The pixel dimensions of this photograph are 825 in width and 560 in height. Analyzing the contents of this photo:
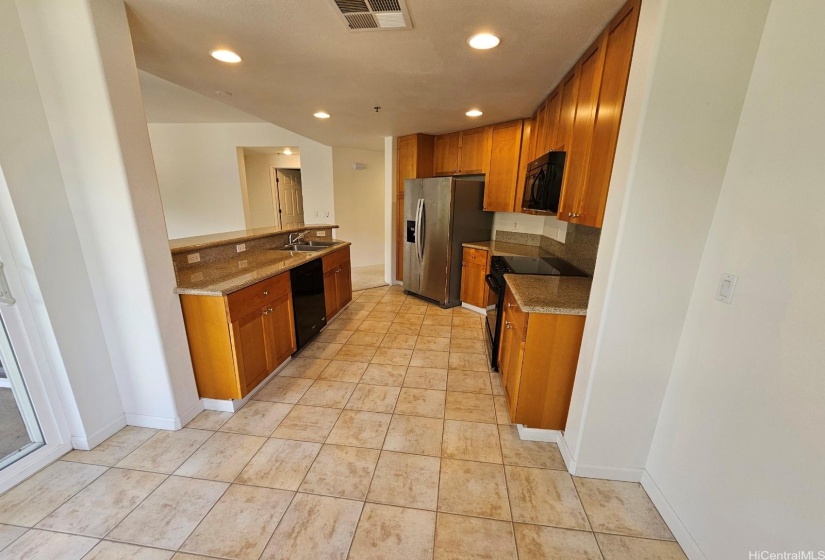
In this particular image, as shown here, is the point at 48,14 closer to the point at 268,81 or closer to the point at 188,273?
the point at 268,81

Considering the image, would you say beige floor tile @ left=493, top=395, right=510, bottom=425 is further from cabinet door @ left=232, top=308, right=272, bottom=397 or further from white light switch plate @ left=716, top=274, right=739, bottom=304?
cabinet door @ left=232, top=308, right=272, bottom=397

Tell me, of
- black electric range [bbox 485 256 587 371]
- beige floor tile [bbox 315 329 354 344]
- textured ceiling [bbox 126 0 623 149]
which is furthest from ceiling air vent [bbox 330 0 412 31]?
beige floor tile [bbox 315 329 354 344]

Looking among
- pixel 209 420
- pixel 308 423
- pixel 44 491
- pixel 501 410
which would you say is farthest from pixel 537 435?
pixel 44 491

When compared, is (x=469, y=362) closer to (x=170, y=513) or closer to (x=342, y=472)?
(x=342, y=472)

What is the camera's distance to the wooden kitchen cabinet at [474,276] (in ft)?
12.2

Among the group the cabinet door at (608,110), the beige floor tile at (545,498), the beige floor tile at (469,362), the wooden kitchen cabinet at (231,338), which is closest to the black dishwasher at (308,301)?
the wooden kitchen cabinet at (231,338)

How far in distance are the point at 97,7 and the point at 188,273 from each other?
1.49 meters

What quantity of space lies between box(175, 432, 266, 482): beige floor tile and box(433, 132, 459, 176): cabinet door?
3847mm

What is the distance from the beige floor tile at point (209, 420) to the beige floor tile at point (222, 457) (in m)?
0.10

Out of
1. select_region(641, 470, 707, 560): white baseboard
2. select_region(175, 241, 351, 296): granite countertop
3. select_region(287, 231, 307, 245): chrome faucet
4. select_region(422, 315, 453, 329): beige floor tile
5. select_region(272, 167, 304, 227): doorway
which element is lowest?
select_region(422, 315, 453, 329): beige floor tile

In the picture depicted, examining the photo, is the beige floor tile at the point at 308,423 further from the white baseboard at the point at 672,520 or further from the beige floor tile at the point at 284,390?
the white baseboard at the point at 672,520

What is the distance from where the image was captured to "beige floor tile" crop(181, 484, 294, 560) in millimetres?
1222

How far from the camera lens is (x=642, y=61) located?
120 cm

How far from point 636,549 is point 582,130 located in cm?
217
